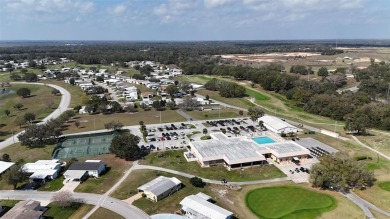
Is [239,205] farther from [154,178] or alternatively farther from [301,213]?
[154,178]

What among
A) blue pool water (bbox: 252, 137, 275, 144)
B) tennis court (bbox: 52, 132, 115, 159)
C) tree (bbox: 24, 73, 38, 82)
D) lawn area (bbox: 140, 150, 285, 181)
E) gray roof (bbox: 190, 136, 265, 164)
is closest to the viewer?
lawn area (bbox: 140, 150, 285, 181)

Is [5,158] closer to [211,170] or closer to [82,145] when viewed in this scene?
[82,145]

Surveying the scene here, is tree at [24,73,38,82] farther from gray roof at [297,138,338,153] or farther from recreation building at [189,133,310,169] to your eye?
gray roof at [297,138,338,153]

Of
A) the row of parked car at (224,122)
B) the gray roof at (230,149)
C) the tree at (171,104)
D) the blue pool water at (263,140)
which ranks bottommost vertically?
the row of parked car at (224,122)

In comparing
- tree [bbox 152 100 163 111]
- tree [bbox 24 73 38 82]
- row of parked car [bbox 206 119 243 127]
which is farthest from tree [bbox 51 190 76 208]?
tree [bbox 24 73 38 82]

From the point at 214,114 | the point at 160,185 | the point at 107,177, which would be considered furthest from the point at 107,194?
the point at 214,114

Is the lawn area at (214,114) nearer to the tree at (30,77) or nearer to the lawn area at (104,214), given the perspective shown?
the lawn area at (104,214)

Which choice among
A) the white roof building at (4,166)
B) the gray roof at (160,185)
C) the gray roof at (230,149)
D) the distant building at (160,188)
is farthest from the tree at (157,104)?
the distant building at (160,188)
